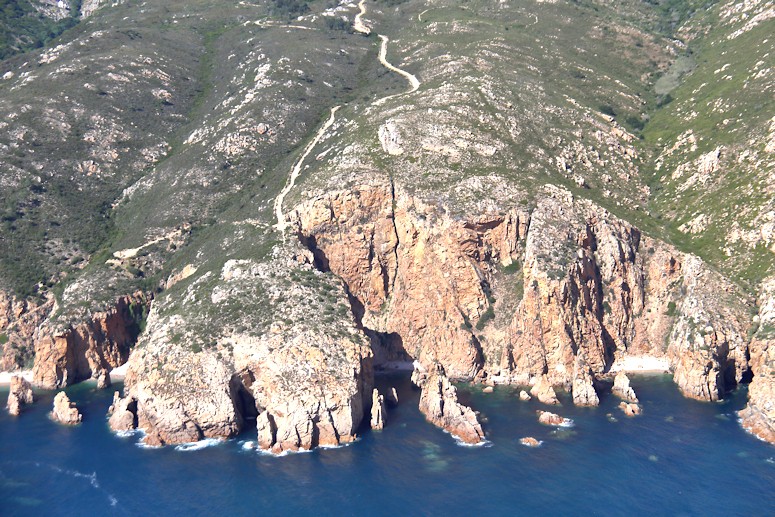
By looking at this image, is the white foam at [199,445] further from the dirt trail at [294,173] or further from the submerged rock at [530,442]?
the dirt trail at [294,173]

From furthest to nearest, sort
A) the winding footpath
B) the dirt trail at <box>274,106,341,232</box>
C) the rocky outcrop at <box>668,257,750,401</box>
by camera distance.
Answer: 1. the winding footpath
2. the dirt trail at <box>274,106,341,232</box>
3. the rocky outcrop at <box>668,257,750,401</box>

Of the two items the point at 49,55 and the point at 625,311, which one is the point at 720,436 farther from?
the point at 49,55

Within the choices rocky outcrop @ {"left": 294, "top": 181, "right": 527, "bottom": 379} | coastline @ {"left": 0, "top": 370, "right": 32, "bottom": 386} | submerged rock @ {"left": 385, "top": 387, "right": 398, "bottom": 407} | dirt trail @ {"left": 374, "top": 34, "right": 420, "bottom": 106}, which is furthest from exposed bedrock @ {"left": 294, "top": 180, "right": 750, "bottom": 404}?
coastline @ {"left": 0, "top": 370, "right": 32, "bottom": 386}

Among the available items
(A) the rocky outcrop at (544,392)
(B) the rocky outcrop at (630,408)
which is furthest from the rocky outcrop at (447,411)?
(B) the rocky outcrop at (630,408)

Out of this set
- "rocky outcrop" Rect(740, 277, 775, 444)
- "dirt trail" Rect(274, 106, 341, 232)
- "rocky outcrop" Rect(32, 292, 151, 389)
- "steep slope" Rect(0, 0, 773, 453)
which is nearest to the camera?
"rocky outcrop" Rect(740, 277, 775, 444)

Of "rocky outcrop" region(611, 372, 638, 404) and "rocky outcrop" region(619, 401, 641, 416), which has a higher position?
"rocky outcrop" region(611, 372, 638, 404)

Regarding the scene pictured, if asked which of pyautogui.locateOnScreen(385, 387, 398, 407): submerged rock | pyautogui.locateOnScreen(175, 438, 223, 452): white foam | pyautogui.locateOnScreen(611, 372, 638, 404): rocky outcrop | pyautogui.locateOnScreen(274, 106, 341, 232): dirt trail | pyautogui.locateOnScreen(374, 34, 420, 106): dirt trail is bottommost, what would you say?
pyautogui.locateOnScreen(175, 438, 223, 452): white foam

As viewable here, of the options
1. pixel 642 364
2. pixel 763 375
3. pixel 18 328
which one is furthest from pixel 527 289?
pixel 18 328

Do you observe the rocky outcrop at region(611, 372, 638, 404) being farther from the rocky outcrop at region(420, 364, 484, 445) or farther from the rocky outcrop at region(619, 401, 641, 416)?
the rocky outcrop at region(420, 364, 484, 445)

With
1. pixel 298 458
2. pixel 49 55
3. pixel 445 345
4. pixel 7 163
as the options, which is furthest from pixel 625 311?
pixel 49 55
